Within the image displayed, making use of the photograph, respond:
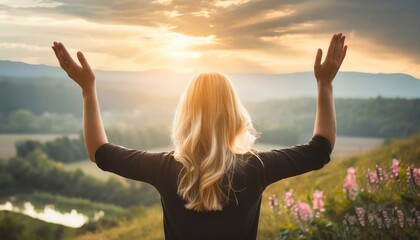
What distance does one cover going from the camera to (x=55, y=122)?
3.10 metres

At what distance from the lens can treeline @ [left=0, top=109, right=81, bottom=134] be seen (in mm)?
3061

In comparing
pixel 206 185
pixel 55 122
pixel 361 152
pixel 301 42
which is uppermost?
pixel 301 42

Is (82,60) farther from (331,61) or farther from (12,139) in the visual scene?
(12,139)

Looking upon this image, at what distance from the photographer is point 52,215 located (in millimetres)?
2979

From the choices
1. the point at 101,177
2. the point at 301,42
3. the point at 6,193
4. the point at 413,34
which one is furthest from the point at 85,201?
the point at 413,34

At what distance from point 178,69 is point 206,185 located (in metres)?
1.86

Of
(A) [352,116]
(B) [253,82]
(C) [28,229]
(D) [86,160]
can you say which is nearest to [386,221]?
(A) [352,116]

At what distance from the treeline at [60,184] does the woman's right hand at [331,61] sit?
6.13 feet

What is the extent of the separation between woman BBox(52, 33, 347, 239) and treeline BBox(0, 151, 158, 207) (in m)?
1.72

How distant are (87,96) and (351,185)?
2.10 m

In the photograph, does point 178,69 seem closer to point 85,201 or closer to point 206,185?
point 85,201

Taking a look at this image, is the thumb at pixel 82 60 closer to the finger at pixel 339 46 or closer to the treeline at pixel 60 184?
the finger at pixel 339 46

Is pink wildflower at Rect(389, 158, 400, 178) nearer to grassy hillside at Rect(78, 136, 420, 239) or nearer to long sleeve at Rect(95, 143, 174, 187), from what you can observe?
grassy hillside at Rect(78, 136, 420, 239)

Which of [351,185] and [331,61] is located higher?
[331,61]
